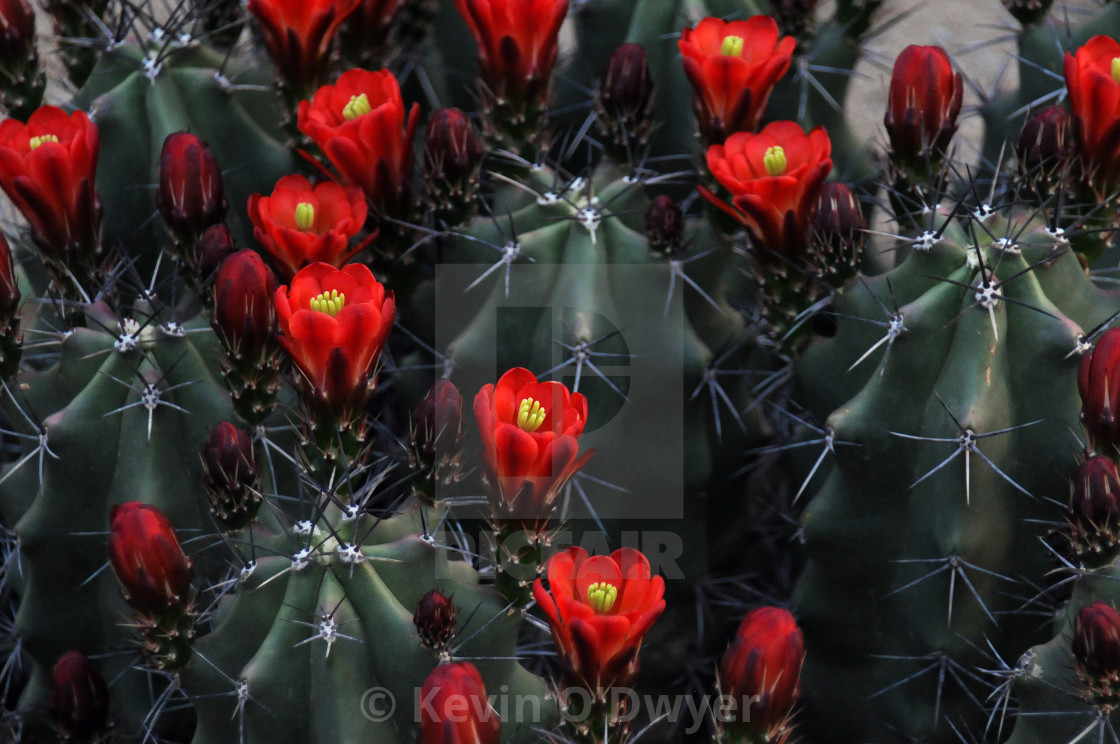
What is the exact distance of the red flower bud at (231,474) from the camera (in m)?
1.23

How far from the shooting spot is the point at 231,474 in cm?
124

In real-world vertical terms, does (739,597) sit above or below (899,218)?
below

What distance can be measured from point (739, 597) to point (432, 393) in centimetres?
78

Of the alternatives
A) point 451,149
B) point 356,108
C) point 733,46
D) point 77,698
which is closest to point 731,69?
point 733,46

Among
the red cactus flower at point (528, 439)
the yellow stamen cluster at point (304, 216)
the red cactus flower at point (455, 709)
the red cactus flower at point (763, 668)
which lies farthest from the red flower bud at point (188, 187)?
the red cactus flower at point (763, 668)

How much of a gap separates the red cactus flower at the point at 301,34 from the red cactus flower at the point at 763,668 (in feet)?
3.23

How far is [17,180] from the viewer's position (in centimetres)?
138

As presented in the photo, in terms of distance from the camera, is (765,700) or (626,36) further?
(626,36)

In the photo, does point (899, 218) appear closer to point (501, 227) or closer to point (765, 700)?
point (501, 227)

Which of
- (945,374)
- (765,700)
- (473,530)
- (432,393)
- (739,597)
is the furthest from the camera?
(739,597)

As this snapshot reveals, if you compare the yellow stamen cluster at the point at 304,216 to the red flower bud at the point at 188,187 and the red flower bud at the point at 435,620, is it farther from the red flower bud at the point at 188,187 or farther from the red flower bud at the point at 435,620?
the red flower bud at the point at 435,620

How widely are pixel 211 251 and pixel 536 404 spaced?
20.2 inches

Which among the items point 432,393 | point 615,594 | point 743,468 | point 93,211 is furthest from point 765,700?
point 93,211

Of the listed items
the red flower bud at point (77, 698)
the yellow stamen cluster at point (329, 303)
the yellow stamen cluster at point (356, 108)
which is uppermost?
the yellow stamen cluster at point (356, 108)
